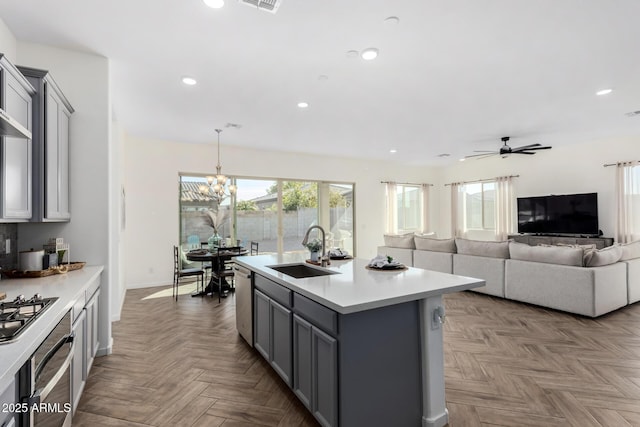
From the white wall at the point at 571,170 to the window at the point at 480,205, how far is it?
28 cm

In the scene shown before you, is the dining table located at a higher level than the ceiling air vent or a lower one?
lower

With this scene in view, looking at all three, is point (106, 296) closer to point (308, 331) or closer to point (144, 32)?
point (308, 331)

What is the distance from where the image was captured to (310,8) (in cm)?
231

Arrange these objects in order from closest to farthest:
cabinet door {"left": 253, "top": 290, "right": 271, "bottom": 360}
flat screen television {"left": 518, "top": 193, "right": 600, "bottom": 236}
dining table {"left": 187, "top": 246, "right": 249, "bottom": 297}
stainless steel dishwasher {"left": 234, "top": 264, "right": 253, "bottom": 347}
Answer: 1. cabinet door {"left": 253, "top": 290, "right": 271, "bottom": 360}
2. stainless steel dishwasher {"left": 234, "top": 264, "right": 253, "bottom": 347}
3. dining table {"left": 187, "top": 246, "right": 249, "bottom": 297}
4. flat screen television {"left": 518, "top": 193, "right": 600, "bottom": 236}

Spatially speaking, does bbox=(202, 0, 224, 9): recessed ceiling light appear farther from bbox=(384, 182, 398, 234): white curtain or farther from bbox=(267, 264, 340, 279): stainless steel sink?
bbox=(384, 182, 398, 234): white curtain

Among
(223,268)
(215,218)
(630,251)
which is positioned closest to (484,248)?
(630,251)

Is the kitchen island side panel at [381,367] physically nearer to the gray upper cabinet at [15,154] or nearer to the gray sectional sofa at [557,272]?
the gray upper cabinet at [15,154]

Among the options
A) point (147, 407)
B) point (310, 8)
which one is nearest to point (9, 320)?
point (147, 407)

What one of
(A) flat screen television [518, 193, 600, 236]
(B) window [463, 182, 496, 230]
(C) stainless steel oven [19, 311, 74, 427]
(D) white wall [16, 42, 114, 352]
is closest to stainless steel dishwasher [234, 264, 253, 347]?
(D) white wall [16, 42, 114, 352]

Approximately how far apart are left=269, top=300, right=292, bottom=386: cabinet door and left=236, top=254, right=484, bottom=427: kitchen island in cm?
1

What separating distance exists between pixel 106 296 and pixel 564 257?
5.39 meters

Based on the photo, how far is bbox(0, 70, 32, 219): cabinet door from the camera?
1943mm

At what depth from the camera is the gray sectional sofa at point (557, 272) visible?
13.0 ft

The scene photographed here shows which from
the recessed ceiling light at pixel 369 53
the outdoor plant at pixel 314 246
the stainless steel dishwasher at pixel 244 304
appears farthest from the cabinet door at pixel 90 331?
the recessed ceiling light at pixel 369 53
